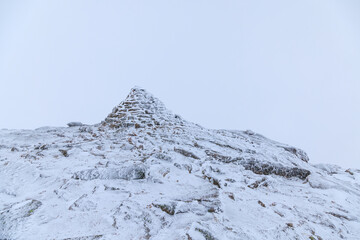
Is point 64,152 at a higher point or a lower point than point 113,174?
lower

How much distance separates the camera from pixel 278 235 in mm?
4180

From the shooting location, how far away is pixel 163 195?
18.2 feet

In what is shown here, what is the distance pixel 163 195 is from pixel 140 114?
9.70m

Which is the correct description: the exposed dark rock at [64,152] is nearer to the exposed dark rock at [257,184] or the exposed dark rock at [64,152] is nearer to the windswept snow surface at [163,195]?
the windswept snow surface at [163,195]

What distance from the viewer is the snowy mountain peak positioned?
13.7 metres

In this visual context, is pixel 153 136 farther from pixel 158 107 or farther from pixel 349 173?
pixel 349 173

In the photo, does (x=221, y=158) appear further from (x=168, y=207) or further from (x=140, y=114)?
(x=140, y=114)

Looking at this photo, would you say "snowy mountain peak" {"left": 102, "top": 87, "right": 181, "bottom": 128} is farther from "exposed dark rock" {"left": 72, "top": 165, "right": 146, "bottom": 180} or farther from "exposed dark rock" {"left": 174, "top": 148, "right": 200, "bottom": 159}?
"exposed dark rock" {"left": 72, "top": 165, "right": 146, "bottom": 180}

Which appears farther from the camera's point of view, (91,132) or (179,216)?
(91,132)

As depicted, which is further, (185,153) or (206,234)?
(185,153)

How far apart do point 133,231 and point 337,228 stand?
17.0ft

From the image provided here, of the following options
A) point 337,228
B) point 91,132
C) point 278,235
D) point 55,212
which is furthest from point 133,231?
point 91,132

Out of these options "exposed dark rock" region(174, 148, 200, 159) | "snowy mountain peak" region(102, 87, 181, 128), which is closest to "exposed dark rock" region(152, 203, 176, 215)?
"exposed dark rock" region(174, 148, 200, 159)

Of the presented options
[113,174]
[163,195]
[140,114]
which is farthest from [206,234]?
[140,114]
